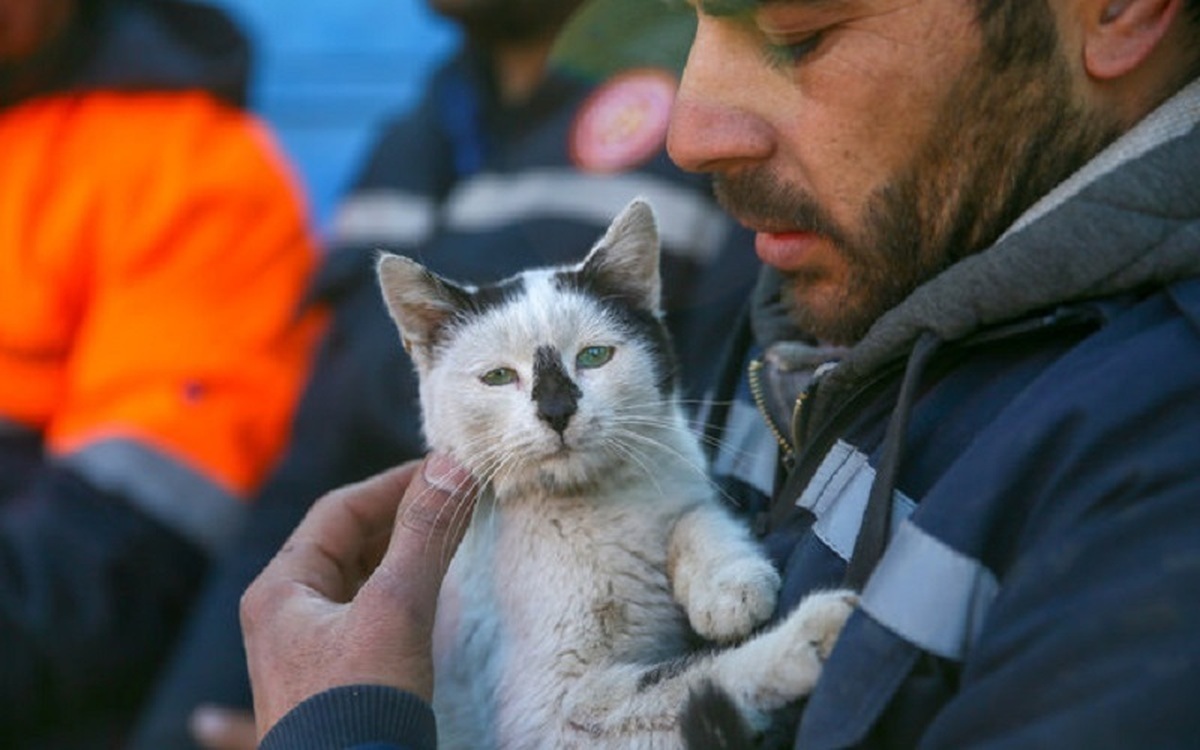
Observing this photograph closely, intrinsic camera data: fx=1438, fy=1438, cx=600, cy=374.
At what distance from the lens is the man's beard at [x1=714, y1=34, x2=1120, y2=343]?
1244 mm

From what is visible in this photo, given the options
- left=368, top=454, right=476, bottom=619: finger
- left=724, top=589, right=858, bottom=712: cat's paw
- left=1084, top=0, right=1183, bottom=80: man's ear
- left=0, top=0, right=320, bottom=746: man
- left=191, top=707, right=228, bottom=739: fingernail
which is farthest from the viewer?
left=0, top=0, right=320, bottom=746: man

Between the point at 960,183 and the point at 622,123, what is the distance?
1.18 meters

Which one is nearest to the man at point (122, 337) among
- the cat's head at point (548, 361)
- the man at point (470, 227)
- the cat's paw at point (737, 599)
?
the man at point (470, 227)

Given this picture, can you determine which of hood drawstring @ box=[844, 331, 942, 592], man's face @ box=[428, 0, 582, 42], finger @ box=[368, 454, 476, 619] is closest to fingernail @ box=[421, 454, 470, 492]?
finger @ box=[368, 454, 476, 619]

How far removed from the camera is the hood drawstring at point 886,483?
111 cm

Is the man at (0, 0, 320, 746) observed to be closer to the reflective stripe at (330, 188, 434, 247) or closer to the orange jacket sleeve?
the orange jacket sleeve

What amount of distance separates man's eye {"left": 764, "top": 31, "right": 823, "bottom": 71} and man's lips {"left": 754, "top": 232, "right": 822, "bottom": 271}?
0.15 meters

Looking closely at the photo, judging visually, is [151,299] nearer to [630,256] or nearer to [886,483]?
[630,256]

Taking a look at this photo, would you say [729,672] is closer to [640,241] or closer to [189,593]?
[640,241]

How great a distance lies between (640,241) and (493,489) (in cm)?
34

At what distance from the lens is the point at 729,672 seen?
1.21m

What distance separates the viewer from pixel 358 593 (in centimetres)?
137

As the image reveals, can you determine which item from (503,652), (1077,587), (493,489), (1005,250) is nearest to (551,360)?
(493,489)

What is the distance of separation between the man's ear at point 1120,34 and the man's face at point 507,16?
63.8 inches
